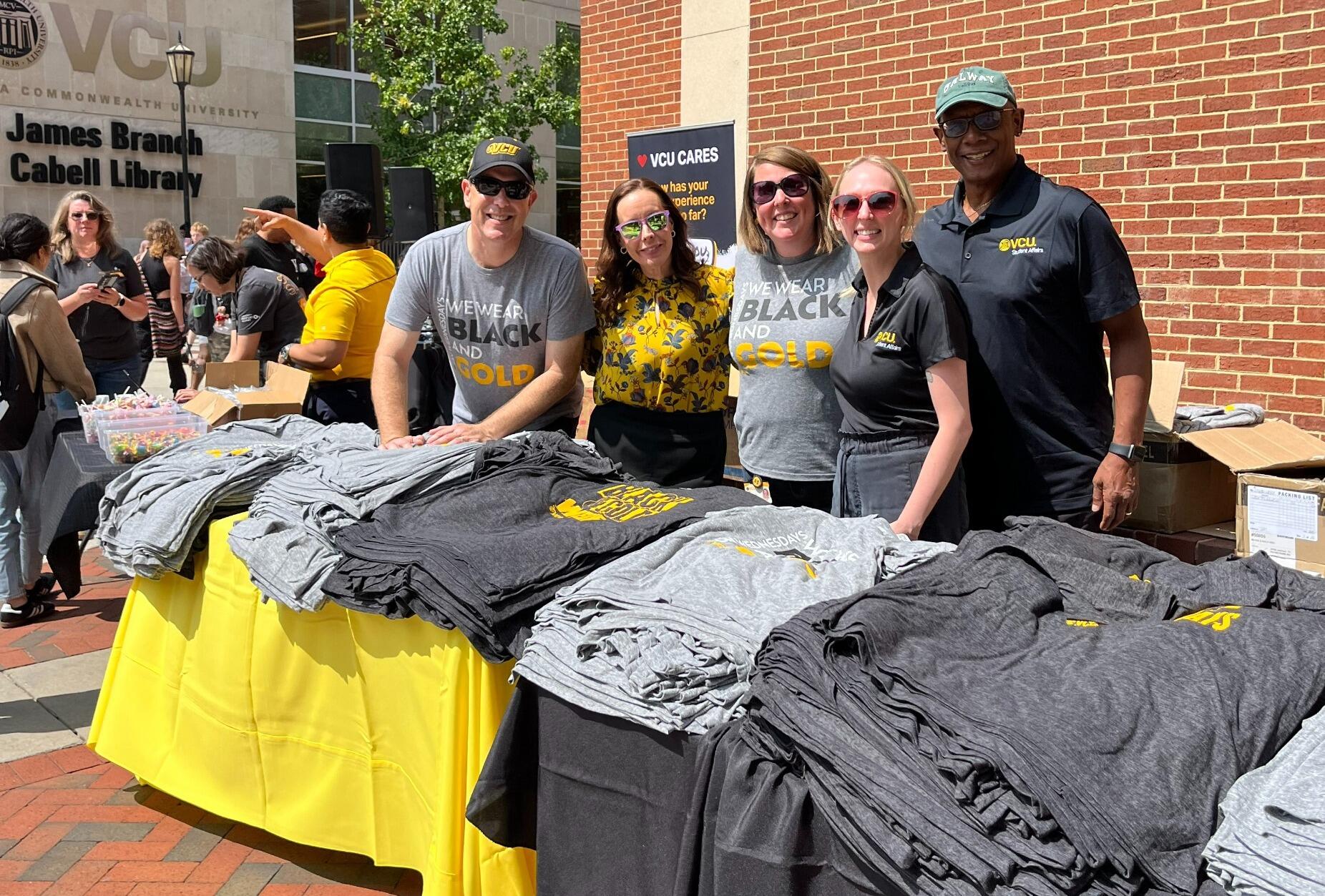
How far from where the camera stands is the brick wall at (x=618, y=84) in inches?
303

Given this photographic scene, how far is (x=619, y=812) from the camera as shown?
2.28 m

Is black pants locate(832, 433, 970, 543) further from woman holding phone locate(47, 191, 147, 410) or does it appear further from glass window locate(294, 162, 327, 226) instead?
glass window locate(294, 162, 327, 226)

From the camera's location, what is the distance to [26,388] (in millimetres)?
5410

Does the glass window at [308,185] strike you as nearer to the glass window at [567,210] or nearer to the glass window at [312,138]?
the glass window at [312,138]

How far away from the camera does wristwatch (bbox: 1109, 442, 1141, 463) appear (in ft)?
10.3

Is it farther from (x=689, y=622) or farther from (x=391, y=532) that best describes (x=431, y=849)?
(x=689, y=622)

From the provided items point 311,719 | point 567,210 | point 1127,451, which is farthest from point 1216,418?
point 567,210

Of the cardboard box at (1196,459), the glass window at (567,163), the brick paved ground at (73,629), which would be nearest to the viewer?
the cardboard box at (1196,459)

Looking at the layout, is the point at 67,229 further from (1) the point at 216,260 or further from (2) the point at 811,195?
(2) the point at 811,195

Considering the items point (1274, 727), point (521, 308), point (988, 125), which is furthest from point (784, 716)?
A: point (521, 308)

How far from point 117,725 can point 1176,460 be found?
3.69 metres

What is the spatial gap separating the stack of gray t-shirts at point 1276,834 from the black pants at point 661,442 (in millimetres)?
2298

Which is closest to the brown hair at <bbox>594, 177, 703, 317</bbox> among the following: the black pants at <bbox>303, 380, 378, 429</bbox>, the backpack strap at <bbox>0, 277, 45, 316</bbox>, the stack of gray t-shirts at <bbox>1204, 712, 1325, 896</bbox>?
the black pants at <bbox>303, 380, 378, 429</bbox>

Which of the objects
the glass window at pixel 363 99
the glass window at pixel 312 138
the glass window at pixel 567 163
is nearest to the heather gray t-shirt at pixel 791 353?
the glass window at pixel 312 138
